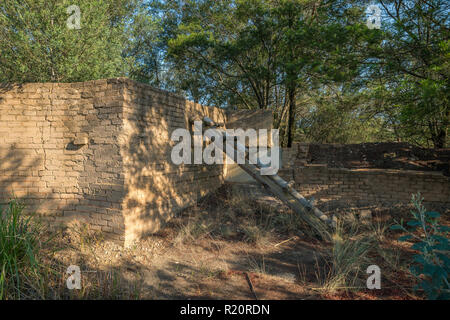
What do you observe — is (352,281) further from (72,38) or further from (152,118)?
(72,38)

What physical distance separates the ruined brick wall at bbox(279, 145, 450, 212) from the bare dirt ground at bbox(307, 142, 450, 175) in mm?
715

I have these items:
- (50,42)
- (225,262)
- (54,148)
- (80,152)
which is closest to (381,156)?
(225,262)

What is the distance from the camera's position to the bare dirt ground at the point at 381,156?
671 centimetres

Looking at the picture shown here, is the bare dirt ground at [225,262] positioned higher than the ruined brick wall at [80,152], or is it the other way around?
the ruined brick wall at [80,152]

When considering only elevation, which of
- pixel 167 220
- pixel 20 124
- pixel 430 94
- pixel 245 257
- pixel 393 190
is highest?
pixel 430 94

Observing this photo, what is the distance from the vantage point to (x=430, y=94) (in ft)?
14.6

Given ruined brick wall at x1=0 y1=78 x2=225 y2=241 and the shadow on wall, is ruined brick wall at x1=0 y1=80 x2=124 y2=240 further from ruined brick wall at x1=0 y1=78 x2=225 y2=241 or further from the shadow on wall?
the shadow on wall

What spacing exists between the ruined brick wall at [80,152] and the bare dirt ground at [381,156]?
4956 millimetres

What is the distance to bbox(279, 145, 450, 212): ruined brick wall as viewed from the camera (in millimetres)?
5992

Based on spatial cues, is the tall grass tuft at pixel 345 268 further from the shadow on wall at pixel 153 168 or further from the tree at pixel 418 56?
the shadow on wall at pixel 153 168

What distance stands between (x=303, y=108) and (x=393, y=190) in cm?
875

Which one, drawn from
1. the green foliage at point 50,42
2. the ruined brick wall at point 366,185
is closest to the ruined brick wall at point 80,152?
the green foliage at point 50,42
